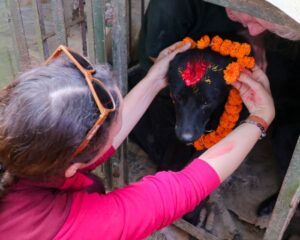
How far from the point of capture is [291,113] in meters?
1.98

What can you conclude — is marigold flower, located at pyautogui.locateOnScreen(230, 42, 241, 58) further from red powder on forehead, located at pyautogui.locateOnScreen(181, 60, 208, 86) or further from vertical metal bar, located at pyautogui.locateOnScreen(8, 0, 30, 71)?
vertical metal bar, located at pyautogui.locateOnScreen(8, 0, 30, 71)

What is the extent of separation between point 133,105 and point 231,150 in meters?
0.43

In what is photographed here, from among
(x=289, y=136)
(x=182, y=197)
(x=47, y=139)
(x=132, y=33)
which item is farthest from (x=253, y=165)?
(x=47, y=139)

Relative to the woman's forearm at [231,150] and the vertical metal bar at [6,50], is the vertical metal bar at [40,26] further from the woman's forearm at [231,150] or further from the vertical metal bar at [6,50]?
the woman's forearm at [231,150]

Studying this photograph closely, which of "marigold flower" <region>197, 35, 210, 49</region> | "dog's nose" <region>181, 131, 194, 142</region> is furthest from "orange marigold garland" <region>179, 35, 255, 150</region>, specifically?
"dog's nose" <region>181, 131, 194, 142</region>

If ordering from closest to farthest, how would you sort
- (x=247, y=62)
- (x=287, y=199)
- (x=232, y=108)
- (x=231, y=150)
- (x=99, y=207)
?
(x=99, y=207) < (x=231, y=150) < (x=287, y=199) < (x=247, y=62) < (x=232, y=108)

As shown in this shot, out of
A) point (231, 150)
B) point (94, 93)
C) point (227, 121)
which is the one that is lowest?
point (227, 121)

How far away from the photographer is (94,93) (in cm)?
93

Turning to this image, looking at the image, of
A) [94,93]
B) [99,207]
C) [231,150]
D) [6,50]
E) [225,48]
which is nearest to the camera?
[94,93]

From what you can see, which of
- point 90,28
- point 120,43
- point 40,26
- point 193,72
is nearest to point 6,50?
point 40,26

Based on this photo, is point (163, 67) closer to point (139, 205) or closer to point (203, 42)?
point (203, 42)

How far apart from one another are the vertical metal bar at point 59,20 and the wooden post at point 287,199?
38.3 inches

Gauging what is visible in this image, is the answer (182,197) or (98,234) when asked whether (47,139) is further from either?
(182,197)

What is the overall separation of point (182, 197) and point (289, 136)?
3.20ft
